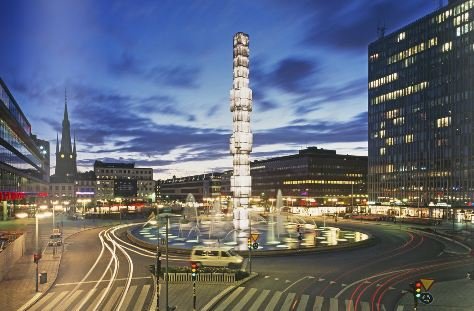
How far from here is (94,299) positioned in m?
33.3

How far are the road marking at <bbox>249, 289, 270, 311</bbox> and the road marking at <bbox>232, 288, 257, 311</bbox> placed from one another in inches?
26.5

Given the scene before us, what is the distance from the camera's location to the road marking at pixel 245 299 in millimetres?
30688

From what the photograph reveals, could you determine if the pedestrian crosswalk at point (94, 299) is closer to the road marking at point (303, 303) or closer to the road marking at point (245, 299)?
the road marking at point (245, 299)

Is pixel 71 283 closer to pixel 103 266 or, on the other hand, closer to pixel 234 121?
pixel 103 266

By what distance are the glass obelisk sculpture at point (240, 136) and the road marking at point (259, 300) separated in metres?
40.5

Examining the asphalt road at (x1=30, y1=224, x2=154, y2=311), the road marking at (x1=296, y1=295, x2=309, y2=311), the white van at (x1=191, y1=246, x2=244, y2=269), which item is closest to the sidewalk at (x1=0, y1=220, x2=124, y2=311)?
the asphalt road at (x1=30, y1=224, x2=154, y2=311)

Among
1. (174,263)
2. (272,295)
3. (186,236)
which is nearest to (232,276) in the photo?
(272,295)

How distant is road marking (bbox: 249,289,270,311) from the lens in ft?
100

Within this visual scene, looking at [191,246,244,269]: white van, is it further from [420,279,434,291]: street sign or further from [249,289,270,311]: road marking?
[420,279,434,291]: street sign

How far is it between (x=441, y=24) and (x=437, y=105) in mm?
24105

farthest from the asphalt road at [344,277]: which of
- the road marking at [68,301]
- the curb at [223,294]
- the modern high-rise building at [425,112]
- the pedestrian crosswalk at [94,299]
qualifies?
the modern high-rise building at [425,112]

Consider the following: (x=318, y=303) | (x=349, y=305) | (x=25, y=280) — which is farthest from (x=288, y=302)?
(x=25, y=280)

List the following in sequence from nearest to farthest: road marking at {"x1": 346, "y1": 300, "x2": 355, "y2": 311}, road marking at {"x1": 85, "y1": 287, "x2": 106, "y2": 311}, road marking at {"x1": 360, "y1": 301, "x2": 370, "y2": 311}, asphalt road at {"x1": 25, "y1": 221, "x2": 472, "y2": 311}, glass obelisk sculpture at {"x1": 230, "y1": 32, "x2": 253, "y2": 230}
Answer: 1. road marking at {"x1": 346, "y1": 300, "x2": 355, "y2": 311}
2. road marking at {"x1": 360, "y1": 301, "x2": 370, "y2": 311}
3. road marking at {"x1": 85, "y1": 287, "x2": 106, "y2": 311}
4. asphalt road at {"x1": 25, "y1": 221, "x2": 472, "y2": 311}
5. glass obelisk sculpture at {"x1": 230, "y1": 32, "x2": 253, "y2": 230}

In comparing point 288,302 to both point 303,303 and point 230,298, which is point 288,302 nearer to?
point 303,303
